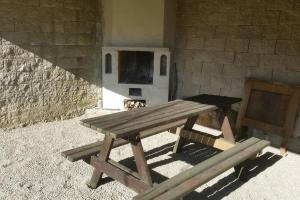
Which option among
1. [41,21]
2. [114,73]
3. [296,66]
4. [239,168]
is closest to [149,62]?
[114,73]

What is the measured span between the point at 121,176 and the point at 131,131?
1.59ft

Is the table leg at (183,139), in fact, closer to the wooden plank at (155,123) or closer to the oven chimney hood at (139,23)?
the wooden plank at (155,123)

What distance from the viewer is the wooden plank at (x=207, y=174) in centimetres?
235

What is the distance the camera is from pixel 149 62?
18.3 feet

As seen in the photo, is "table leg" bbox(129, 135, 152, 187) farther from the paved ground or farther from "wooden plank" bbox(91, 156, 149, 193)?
the paved ground

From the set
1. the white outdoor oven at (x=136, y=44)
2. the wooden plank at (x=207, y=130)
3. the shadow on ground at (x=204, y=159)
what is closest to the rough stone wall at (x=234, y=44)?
the white outdoor oven at (x=136, y=44)

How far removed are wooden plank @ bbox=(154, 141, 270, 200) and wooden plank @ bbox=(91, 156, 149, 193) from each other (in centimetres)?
30

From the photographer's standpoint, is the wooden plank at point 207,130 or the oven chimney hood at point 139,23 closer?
the wooden plank at point 207,130

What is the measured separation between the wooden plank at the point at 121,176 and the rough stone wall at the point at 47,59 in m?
2.07

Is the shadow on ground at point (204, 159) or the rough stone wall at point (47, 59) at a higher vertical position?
the rough stone wall at point (47, 59)

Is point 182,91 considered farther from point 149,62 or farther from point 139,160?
point 139,160

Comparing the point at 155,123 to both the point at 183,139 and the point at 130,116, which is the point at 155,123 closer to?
the point at 130,116

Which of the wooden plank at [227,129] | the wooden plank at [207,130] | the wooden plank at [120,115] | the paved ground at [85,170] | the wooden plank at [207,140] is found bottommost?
the paved ground at [85,170]

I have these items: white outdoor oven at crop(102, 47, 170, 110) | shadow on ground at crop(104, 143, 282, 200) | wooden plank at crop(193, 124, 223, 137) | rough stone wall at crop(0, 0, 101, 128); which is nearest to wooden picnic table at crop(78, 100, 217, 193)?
shadow on ground at crop(104, 143, 282, 200)
